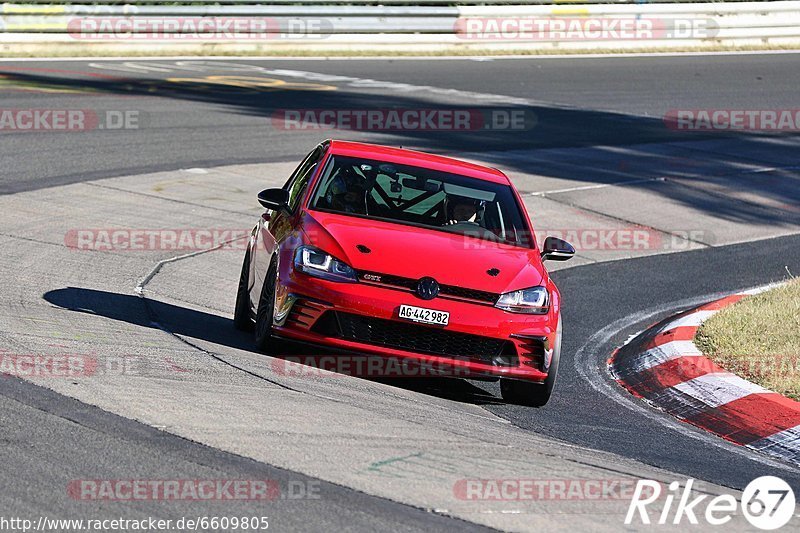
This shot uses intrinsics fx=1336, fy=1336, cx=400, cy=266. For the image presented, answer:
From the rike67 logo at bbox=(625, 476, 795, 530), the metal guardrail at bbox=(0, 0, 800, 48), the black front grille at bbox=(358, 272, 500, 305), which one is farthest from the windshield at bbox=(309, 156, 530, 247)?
the metal guardrail at bbox=(0, 0, 800, 48)

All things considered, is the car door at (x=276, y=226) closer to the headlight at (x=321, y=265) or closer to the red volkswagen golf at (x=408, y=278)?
the red volkswagen golf at (x=408, y=278)

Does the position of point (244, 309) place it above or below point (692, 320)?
above

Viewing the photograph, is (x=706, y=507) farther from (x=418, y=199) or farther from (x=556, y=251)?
(x=418, y=199)

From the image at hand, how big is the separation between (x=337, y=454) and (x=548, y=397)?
8.50 feet

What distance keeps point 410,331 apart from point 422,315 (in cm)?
12

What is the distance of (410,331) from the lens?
26.4 feet

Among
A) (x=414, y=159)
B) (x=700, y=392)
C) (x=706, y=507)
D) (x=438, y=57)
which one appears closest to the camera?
(x=706, y=507)

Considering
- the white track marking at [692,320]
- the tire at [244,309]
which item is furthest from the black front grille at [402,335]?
the white track marking at [692,320]

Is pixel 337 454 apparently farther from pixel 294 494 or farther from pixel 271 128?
pixel 271 128

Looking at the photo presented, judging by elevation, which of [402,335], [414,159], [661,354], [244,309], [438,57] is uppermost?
[414,159]

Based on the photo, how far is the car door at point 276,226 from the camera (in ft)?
29.5

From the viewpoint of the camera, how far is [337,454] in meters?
6.18

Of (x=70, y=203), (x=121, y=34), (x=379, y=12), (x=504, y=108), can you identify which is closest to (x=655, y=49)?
(x=379, y=12)

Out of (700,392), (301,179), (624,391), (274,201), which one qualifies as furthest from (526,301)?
(301,179)
